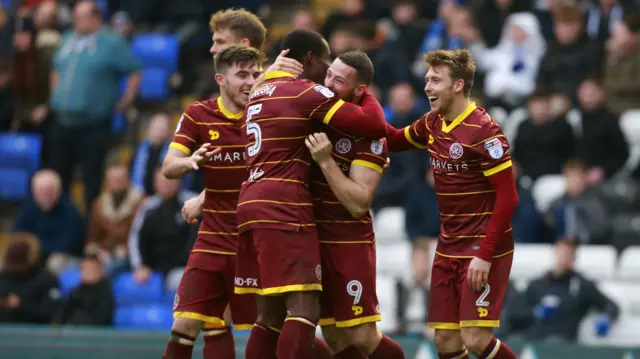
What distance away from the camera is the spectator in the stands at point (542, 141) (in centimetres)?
1416

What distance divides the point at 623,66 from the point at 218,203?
7082 millimetres

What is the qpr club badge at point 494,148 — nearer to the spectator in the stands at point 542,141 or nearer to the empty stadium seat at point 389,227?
the spectator in the stands at point 542,141

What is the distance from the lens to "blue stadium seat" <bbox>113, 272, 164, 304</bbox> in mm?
14555

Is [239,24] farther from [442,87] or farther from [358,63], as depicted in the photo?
[442,87]

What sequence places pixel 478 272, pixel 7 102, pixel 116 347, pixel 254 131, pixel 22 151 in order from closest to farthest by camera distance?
pixel 254 131, pixel 478 272, pixel 116 347, pixel 22 151, pixel 7 102

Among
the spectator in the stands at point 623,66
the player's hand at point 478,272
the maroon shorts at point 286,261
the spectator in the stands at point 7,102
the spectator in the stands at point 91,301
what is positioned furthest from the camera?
the spectator in the stands at point 7,102

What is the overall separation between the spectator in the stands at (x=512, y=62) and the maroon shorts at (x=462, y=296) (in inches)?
244

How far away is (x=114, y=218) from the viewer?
1546cm

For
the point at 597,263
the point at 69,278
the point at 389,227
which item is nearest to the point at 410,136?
the point at 597,263

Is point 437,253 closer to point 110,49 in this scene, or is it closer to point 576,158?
point 576,158

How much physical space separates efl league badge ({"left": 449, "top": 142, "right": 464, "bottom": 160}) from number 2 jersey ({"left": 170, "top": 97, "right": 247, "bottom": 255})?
1410 mm

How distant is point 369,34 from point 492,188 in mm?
7298

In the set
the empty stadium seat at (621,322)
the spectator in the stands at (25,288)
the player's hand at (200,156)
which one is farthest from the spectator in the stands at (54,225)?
the player's hand at (200,156)

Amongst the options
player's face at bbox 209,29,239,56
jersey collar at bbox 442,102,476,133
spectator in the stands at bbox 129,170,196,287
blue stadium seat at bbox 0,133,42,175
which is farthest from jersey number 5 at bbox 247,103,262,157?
blue stadium seat at bbox 0,133,42,175
